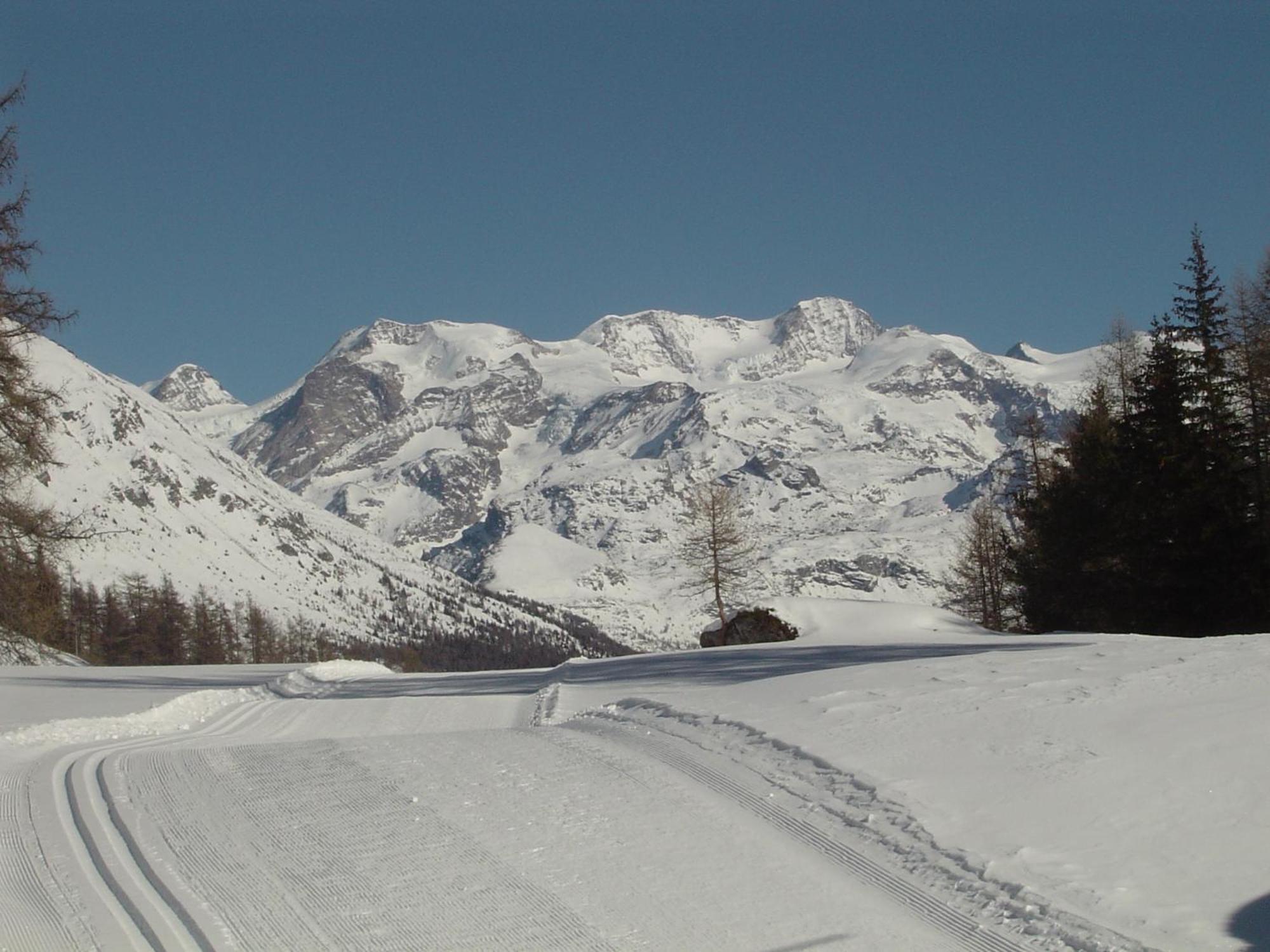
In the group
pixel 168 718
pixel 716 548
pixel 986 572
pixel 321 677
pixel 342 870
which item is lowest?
pixel 321 677

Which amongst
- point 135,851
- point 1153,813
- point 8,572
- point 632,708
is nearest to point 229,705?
point 8,572

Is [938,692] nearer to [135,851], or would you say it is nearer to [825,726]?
[825,726]

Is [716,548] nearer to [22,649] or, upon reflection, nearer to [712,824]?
[22,649]

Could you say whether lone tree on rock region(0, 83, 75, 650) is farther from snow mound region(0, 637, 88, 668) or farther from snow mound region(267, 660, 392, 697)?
snow mound region(267, 660, 392, 697)

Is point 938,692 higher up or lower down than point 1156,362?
lower down

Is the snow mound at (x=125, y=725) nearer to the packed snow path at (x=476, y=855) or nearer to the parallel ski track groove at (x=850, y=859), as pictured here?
the packed snow path at (x=476, y=855)

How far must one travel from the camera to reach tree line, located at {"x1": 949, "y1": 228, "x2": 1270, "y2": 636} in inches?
1168

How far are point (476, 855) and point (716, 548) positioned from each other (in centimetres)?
3742

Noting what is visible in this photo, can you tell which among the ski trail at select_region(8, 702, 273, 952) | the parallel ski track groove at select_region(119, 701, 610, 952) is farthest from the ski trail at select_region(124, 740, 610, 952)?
the ski trail at select_region(8, 702, 273, 952)

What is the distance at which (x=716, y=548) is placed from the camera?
46188mm

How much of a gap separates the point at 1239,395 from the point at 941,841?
1070 inches

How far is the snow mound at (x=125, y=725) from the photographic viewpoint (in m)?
→ 15.5

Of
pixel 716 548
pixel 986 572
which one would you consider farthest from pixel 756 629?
pixel 986 572

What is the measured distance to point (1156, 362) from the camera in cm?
3325
